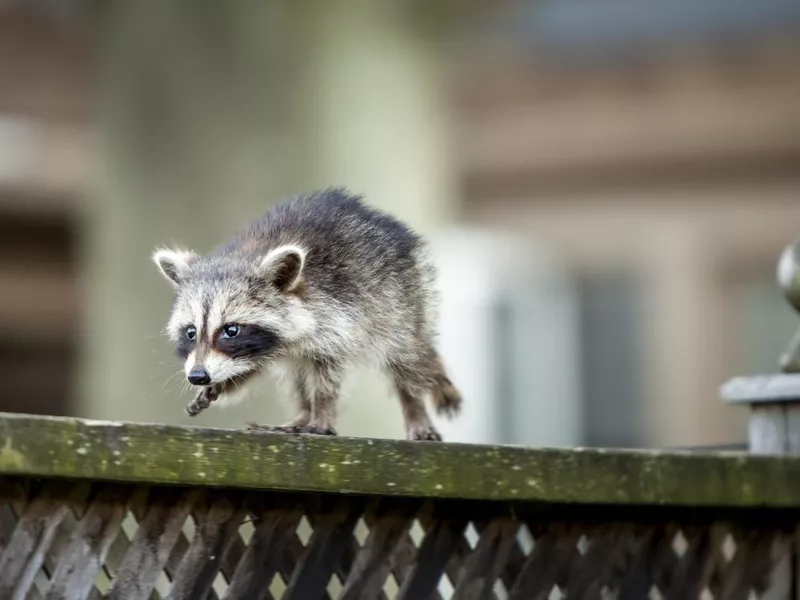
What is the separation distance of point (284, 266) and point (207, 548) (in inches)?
47.2

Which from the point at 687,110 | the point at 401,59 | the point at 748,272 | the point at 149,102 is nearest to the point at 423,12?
the point at 401,59

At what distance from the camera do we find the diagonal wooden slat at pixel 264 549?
2.63 metres

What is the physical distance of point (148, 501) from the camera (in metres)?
2.58

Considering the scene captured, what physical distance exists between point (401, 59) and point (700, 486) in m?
4.86

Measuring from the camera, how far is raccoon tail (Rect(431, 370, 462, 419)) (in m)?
A: 3.83

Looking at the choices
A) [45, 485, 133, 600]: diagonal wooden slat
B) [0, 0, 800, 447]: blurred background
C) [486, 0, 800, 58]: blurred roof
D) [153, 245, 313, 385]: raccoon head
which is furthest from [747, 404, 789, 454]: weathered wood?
[486, 0, 800, 58]: blurred roof

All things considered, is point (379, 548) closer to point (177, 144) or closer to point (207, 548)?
point (207, 548)

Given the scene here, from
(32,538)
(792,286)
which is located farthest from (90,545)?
(792,286)

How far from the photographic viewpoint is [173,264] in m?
3.92

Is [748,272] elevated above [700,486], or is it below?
above

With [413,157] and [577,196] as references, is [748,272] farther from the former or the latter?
[413,157]

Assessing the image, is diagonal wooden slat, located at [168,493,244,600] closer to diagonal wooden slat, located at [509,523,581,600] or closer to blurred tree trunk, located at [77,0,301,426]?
diagonal wooden slat, located at [509,523,581,600]

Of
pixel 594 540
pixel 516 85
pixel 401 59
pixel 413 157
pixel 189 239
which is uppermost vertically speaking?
pixel 516 85

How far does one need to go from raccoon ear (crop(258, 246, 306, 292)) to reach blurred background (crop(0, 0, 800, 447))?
144 inches
